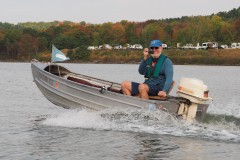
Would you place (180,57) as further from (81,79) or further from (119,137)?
(119,137)

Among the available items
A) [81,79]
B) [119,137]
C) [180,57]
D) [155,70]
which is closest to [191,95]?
[155,70]

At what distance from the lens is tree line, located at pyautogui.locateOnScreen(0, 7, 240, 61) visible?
454 feet

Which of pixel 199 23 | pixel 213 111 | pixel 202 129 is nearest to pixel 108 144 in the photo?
pixel 202 129

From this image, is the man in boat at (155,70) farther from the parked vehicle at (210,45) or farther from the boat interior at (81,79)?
the parked vehicle at (210,45)

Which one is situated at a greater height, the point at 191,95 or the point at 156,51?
the point at 156,51

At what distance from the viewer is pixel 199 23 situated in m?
138

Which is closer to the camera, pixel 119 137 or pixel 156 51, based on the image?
pixel 119 137

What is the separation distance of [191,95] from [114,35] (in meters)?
149

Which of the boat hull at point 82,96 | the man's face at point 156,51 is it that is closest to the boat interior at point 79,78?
the boat hull at point 82,96

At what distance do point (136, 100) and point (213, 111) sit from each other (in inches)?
209

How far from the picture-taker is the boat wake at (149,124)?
45.5 feet

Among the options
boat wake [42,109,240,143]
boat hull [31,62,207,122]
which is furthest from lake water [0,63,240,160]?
boat hull [31,62,207,122]

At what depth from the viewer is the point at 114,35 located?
163 meters

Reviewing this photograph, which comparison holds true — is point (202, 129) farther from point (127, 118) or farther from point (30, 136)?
point (30, 136)
